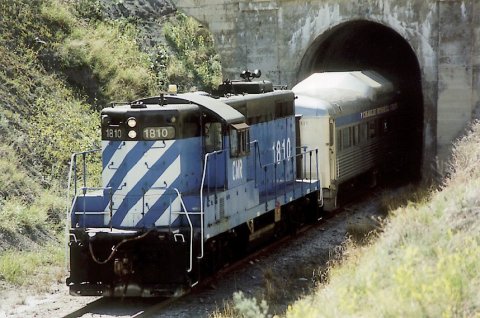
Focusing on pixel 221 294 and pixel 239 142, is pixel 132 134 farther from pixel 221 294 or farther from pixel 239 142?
pixel 221 294

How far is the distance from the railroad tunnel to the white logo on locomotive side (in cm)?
1021

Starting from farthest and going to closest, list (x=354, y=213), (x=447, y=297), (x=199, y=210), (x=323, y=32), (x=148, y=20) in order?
(x=148, y=20) → (x=323, y=32) → (x=354, y=213) → (x=199, y=210) → (x=447, y=297)

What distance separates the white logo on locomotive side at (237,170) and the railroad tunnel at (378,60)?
10206mm

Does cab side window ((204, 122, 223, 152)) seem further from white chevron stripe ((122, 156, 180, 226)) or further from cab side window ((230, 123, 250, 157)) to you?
white chevron stripe ((122, 156, 180, 226))

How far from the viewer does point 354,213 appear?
18.2 m

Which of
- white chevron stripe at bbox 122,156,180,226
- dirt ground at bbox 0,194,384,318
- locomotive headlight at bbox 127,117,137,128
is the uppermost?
locomotive headlight at bbox 127,117,137,128

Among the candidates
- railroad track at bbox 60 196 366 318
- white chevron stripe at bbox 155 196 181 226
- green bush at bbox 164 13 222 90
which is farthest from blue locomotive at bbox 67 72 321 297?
green bush at bbox 164 13 222 90

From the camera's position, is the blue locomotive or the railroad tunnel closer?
the blue locomotive

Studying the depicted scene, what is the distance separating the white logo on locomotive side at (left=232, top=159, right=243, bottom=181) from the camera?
1229 centimetres

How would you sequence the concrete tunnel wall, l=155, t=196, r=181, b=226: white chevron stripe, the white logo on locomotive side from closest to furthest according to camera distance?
l=155, t=196, r=181, b=226: white chevron stripe → the white logo on locomotive side → the concrete tunnel wall

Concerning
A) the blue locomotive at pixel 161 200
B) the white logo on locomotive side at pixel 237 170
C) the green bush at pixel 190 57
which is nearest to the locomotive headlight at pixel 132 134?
the blue locomotive at pixel 161 200

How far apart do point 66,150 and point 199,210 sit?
7950 millimetres

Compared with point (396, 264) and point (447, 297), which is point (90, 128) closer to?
point (396, 264)

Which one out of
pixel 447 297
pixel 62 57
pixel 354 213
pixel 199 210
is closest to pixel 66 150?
pixel 62 57
